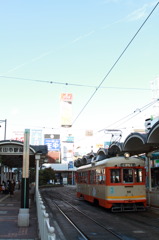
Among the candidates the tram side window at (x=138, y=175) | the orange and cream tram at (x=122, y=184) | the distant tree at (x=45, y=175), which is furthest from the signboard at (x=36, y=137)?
the tram side window at (x=138, y=175)

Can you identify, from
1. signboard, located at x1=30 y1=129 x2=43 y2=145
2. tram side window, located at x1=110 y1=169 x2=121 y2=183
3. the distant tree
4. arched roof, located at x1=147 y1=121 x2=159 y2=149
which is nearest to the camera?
tram side window, located at x1=110 y1=169 x2=121 y2=183

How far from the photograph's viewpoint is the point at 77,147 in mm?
91875

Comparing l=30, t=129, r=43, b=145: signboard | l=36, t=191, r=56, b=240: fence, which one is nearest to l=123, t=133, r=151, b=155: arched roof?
l=36, t=191, r=56, b=240: fence

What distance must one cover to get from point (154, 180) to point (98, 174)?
2216 centimetres

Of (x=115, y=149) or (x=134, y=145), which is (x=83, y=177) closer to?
(x=115, y=149)

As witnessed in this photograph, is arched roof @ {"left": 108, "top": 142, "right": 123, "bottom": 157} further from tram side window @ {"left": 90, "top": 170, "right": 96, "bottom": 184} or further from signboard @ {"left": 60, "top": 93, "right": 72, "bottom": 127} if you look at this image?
signboard @ {"left": 60, "top": 93, "right": 72, "bottom": 127}

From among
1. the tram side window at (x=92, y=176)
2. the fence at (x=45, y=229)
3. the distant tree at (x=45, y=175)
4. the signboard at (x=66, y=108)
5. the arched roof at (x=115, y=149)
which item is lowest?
the distant tree at (x=45, y=175)

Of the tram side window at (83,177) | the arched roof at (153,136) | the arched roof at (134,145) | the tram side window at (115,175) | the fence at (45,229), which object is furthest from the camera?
the tram side window at (83,177)

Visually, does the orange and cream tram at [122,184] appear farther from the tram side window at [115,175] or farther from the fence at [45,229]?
the fence at [45,229]

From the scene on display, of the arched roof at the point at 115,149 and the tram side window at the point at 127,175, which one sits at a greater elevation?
the arched roof at the point at 115,149

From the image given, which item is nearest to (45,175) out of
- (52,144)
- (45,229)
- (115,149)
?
(52,144)

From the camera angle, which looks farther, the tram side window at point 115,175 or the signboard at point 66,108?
the signboard at point 66,108

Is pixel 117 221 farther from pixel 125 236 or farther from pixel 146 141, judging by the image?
pixel 146 141

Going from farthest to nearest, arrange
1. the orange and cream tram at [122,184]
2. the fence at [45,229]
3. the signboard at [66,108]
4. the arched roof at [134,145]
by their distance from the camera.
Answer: the arched roof at [134,145], the signboard at [66,108], the orange and cream tram at [122,184], the fence at [45,229]
